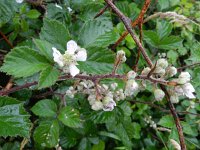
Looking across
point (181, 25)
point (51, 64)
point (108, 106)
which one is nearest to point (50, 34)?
point (51, 64)

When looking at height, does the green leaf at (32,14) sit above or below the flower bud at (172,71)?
above

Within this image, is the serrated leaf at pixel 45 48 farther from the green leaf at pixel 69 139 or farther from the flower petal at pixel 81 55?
the green leaf at pixel 69 139

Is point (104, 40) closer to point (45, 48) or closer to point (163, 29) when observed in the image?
point (45, 48)

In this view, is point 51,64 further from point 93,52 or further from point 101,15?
point 101,15

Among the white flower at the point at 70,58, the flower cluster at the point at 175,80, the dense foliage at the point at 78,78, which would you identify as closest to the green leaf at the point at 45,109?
the dense foliage at the point at 78,78

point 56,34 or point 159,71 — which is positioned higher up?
point 56,34

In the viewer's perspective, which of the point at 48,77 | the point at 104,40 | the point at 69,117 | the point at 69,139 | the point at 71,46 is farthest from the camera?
the point at 69,139

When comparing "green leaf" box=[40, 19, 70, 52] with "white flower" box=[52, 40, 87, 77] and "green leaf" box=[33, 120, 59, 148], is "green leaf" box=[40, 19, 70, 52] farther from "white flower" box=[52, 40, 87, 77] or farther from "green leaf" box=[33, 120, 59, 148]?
"green leaf" box=[33, 120, 59, 148]

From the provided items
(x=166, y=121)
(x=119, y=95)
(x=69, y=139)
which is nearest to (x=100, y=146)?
(x=69, y=139)
